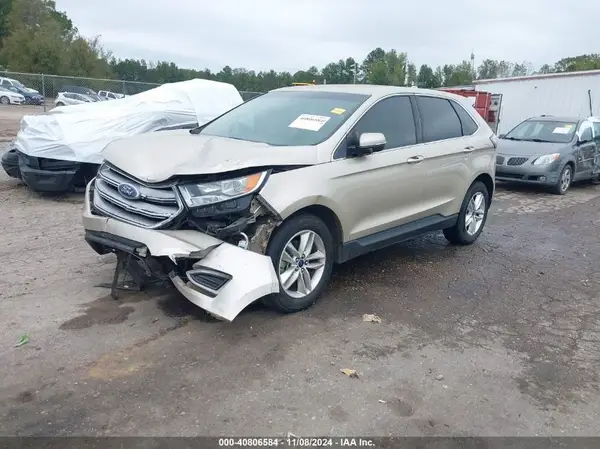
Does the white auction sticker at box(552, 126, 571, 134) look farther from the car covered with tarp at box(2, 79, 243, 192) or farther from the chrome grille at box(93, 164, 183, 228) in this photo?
the chrome grille at box(93, 164, 183, 228)

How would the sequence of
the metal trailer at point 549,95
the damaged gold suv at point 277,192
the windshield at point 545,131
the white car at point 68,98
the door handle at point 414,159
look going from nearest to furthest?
the damaged gold suv at point 277,192 < the door handle at point 414,159 < the windshield at point 545,131 < the metal trailer at point 549,95 < the white car at point 68,98

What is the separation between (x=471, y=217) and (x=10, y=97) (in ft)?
102

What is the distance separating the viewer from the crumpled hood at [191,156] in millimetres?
4051

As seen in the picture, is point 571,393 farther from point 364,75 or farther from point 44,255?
point 364,75

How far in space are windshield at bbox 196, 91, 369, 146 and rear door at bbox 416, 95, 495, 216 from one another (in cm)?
99

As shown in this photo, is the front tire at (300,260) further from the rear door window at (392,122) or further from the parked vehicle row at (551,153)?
the parked vehicle row at (551,153)

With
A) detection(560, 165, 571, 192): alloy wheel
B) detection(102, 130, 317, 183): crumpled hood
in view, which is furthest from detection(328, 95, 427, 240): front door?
detection(560, 165, 571, 192): alloy wheel

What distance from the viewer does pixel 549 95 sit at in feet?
72.7

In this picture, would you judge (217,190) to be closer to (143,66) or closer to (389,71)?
(389,71)

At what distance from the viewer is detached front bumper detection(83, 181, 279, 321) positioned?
12.7 ft

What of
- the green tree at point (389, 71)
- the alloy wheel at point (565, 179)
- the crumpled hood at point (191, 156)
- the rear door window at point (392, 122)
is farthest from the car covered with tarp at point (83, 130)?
the green tree at point (389, 71)

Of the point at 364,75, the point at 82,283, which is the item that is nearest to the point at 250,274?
the point at 82,283

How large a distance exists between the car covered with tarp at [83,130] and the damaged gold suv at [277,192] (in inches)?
138

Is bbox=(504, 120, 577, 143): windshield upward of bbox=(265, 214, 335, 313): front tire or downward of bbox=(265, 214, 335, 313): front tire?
upward
